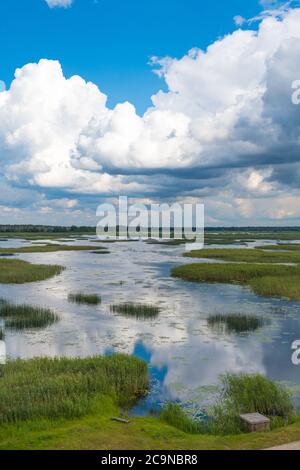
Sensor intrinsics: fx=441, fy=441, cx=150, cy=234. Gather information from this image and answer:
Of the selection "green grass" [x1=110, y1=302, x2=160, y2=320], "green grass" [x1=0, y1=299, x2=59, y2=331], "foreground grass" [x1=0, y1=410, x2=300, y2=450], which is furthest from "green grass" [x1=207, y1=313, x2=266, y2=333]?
"foreground grass" [x1=0, y1=410, x2=300, y2=450]

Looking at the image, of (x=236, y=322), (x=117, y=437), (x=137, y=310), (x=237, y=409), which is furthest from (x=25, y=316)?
(x=117, y=437)

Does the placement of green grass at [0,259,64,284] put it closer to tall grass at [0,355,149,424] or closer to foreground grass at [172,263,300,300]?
foreground grass at [172,263,300,300]

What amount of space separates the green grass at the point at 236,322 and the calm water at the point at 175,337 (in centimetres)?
57

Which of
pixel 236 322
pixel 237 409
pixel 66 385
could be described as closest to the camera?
pixel 237 409

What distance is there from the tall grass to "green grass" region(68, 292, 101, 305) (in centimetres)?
1598

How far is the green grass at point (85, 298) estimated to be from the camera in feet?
110

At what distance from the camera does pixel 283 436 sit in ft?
37.1

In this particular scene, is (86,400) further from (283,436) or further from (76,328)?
(76,328)

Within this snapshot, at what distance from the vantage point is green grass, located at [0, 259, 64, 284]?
44469mm

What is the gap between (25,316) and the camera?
27562 millimetres

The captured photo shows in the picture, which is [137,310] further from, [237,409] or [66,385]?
[237,409]

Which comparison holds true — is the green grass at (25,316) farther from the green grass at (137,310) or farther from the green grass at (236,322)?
the green grass at (236,322)

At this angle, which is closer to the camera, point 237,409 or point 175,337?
point 237,409

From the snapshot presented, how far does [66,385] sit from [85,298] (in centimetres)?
2035
